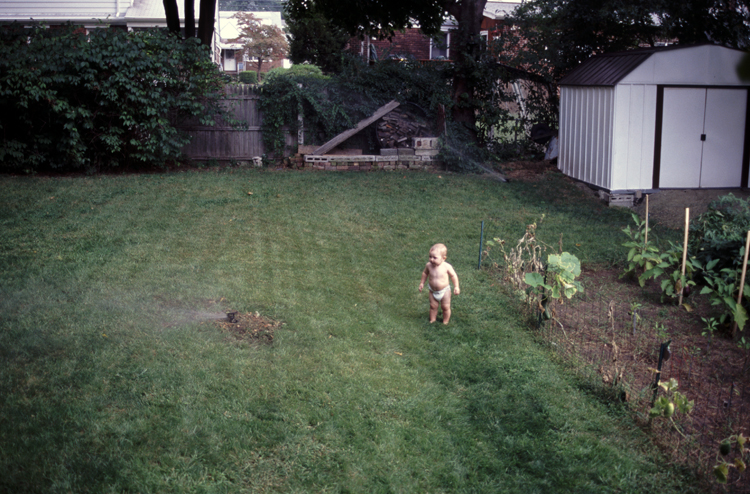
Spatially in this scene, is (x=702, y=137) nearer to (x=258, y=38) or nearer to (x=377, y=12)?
(x=377, y=12)

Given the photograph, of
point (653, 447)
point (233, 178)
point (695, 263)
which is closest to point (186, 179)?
point (233, 178)

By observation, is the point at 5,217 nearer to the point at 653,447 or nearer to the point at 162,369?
the point at 162,369

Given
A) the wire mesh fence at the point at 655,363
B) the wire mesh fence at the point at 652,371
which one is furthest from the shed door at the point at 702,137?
the wire mesh fence at the point at 652,371

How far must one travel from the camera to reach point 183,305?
20.1 feet

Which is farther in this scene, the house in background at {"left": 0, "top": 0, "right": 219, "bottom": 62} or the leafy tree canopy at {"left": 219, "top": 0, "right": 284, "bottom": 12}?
the leafy tree canopy at {"left": 219, "top": 0, "right": 284, "bottom": 12}

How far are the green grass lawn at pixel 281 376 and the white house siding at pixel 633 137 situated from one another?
3.25 meters

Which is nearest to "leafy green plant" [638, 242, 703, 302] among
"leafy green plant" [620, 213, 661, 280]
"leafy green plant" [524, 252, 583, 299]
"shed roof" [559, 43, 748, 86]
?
"leafy green plant" [620, 213, 661, 280]

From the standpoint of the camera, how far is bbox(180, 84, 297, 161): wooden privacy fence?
15.1m

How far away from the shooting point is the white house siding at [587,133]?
1196 centimetres

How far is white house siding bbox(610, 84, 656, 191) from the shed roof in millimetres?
395

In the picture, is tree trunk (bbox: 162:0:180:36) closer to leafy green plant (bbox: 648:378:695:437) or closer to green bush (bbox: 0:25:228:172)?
green bush (bbox: 0:25:228:172)

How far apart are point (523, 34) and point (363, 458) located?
14.2 metres

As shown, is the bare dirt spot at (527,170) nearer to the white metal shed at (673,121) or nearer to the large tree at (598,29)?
the large tree at (598,29)

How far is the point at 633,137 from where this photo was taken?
1167 cm
